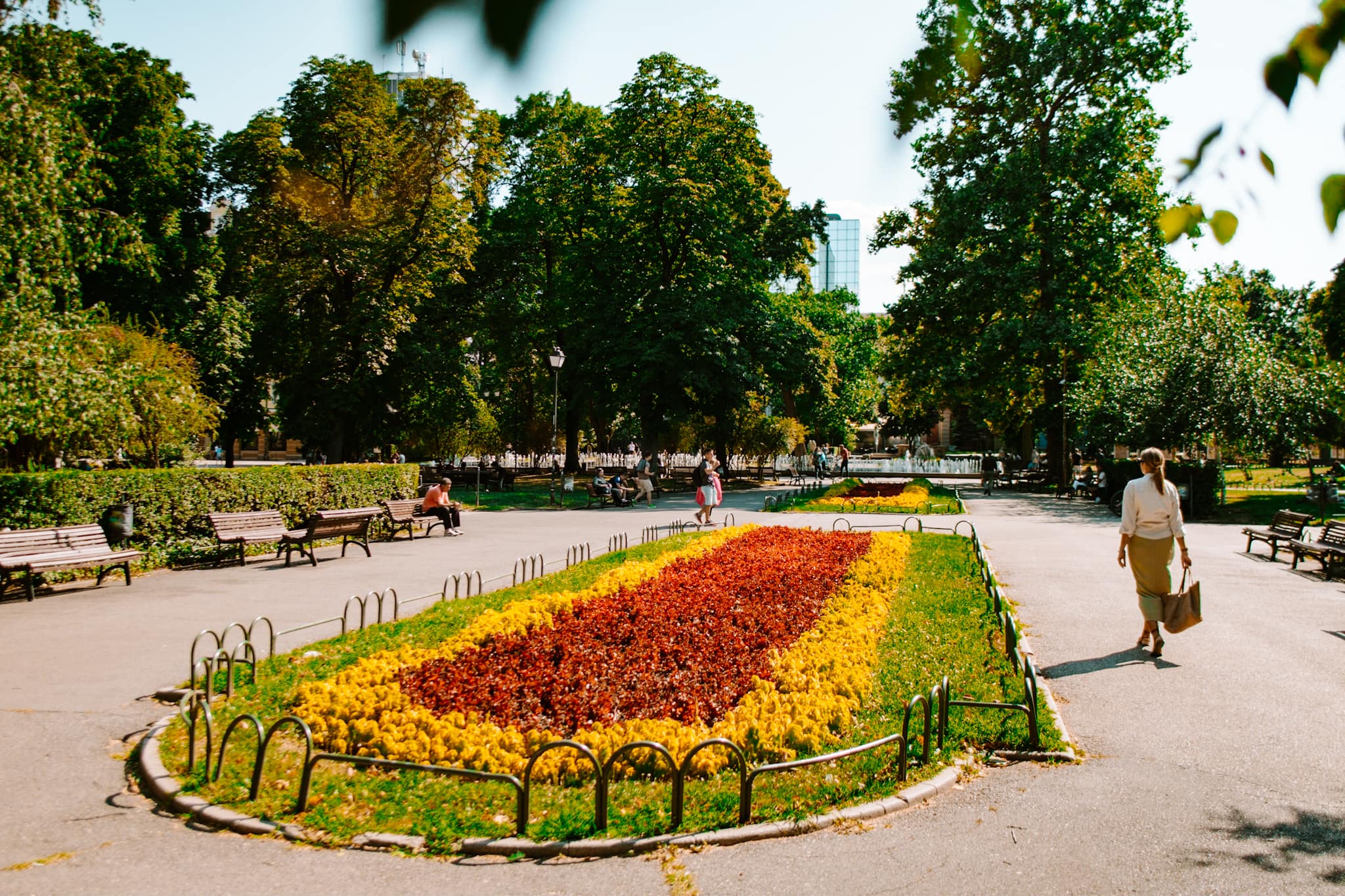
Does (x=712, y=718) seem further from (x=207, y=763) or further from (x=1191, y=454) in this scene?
(x=1191, y=454)

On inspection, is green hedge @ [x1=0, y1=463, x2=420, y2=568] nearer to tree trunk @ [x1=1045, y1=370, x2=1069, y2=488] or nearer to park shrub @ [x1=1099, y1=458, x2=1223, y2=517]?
park shrub @ [x1=1099, y1=458, x2=1223, y2=517]

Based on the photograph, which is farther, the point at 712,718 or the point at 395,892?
the point at 712,718

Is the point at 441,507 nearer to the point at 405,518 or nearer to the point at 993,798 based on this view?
the point at 405,518

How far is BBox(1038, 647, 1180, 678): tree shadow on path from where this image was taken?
27.8 feet

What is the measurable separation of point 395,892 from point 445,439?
149 feet

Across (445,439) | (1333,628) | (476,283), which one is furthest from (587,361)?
(1333,628)

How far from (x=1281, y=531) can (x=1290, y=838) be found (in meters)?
15.0

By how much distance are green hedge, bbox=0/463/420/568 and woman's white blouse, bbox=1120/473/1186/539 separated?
1421 cm

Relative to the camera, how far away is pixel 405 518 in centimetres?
1903

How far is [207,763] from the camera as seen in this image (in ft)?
18.1

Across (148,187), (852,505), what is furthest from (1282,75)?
(148,187)

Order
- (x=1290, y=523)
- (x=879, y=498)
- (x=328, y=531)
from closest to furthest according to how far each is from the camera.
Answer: (x=328, y=531), (x=1290, y=523), (x=879, y=498)

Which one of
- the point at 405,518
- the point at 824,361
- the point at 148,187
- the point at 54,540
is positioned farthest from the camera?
the point at 824,361

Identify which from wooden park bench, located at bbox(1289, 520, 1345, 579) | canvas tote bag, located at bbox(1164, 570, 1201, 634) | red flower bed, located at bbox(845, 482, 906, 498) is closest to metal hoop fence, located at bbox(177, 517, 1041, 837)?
canvas tote bag, located at bbox(1164, 570, 1201, 634)
